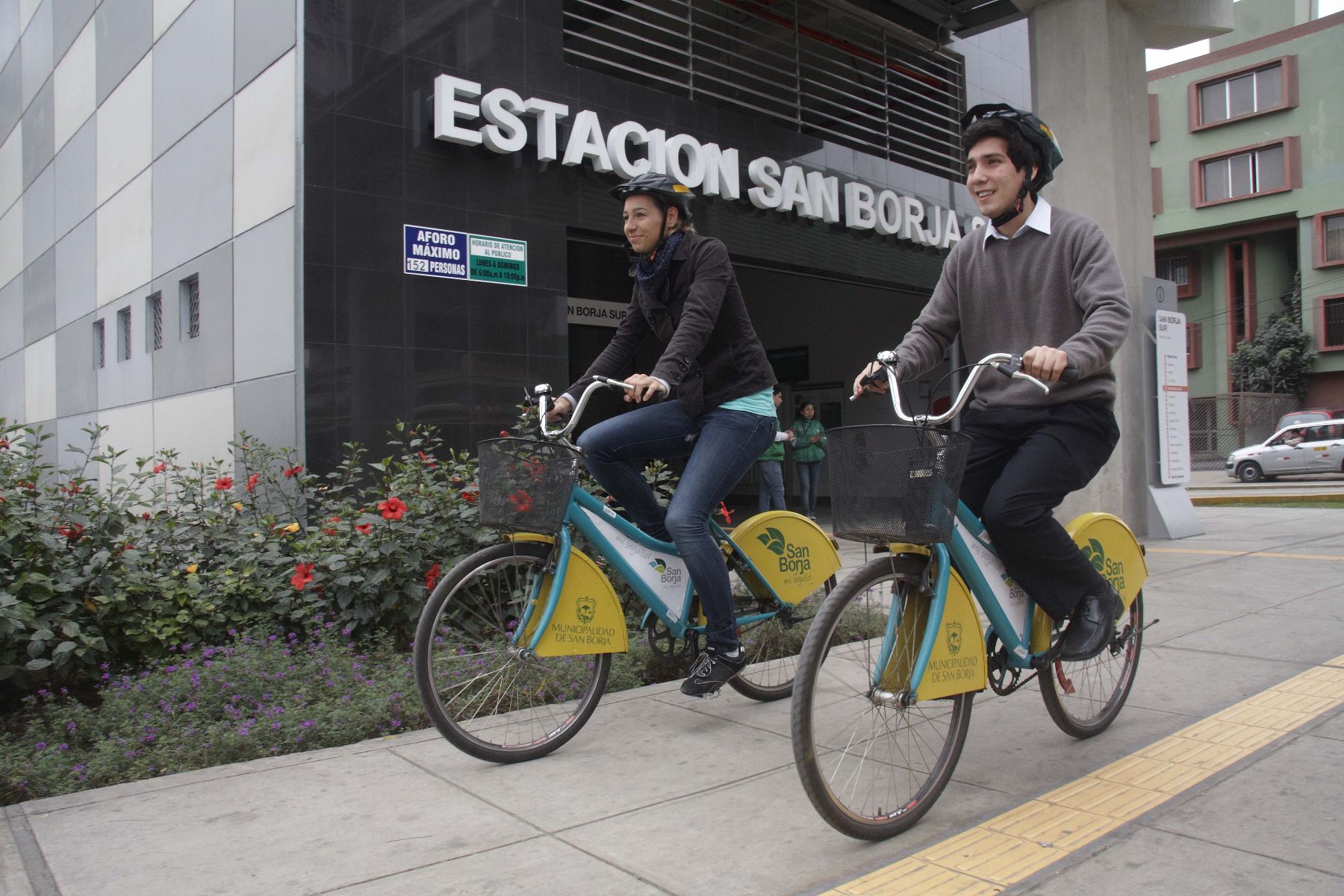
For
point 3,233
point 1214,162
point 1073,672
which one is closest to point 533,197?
point 1073,672

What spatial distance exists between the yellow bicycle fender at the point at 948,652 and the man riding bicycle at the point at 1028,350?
1.02ft

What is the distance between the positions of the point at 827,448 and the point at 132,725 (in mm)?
2816

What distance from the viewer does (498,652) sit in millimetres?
3521

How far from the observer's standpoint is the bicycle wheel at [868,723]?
2.59 meters

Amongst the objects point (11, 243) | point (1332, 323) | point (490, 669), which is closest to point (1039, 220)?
point (490, 669)

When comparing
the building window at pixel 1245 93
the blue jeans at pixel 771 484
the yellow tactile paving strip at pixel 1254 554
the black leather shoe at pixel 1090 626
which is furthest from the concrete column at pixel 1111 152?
the building window at pixel 1245 93

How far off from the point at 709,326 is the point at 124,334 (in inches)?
428

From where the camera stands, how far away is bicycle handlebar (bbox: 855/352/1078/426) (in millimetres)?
2730

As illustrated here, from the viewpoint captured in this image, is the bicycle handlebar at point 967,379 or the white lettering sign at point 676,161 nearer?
the bicycle handlebar at point 967,379

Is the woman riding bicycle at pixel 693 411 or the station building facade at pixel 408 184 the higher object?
the station building facade at pixel 408 184

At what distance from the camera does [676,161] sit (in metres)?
10.3

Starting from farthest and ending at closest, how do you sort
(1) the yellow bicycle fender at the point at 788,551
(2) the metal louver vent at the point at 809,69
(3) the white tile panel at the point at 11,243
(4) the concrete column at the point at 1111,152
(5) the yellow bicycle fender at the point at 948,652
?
1. (3) the white tile panel at the point at 11,243
2. (2) the metal louver vent at the point at 809,69
3. (4) the concrete column at the point at 1111,152
4. (1) the yellow bicycle fender at the point at 788,551
5. (5) the yellow bicycle fender at the point at 948,652

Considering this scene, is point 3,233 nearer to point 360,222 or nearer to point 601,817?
point 360,222

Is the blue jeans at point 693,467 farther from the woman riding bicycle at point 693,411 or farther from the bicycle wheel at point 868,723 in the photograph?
the bicycle wheel at point 868,723
